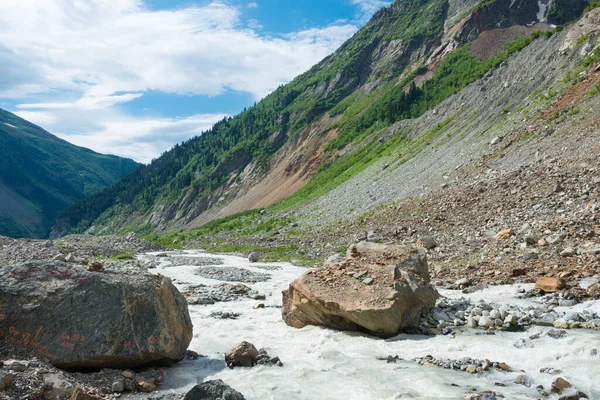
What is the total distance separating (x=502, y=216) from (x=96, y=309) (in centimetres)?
2050

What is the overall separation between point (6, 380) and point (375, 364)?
304 inches

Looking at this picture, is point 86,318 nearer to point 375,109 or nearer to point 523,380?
point 523,380

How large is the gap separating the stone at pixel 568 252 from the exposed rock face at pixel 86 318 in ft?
46.5

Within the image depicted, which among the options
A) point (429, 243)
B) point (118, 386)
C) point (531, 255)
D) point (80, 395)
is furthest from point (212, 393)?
point (429, 243)

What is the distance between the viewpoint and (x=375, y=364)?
10273 mm

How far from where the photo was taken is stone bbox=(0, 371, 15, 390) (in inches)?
303

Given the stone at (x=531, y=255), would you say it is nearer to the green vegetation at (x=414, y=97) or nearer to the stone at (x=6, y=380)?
the stone at (x=6, y=380)

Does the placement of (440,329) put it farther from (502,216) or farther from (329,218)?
(329,218)

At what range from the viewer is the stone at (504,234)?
2027 cm

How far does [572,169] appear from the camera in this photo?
2303cm

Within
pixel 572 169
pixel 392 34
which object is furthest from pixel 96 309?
pixel 392 34

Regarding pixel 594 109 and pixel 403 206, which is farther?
pixel 403 206

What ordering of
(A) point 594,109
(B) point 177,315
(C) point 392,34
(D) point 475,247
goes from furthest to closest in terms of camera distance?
(C) point 392,34
(A) point 594,109
(D) point 475,247
(B) point 177,315

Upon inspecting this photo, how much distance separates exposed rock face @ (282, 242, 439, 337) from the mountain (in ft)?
77.3
